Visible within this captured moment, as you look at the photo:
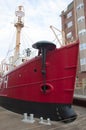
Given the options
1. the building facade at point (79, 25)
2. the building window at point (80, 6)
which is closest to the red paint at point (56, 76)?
the building facade at point (79, 25)

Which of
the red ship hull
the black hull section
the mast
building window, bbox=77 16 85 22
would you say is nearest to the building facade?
building window, bbox=77 16 85 22

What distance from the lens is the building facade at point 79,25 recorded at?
2858 centimetres

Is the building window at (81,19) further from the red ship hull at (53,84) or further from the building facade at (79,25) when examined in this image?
the red ship hull at (53,84)

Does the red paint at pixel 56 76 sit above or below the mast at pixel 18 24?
below

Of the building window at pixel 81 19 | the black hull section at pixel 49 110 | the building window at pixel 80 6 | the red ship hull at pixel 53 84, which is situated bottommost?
the black hull section at pixel 49 110

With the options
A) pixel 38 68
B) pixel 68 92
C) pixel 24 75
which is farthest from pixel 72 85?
pixel 24 75

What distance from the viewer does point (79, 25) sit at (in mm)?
30766

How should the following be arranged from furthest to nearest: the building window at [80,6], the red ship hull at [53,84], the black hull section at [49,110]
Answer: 1. the building window at [80,6]
2. the red ship hull at [53,84]
3. the black hull section at [49,110]

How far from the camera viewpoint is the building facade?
2858 centimetres

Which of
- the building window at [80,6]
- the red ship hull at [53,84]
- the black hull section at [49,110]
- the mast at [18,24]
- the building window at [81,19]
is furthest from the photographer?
the building window at [80,6]

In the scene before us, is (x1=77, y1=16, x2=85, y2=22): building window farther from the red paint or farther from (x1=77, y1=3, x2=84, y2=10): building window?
the red paint

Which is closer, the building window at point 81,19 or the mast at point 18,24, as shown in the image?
the mast at point 18,24

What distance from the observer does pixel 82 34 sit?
29.5 metres

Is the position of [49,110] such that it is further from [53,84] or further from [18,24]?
[18,24]
